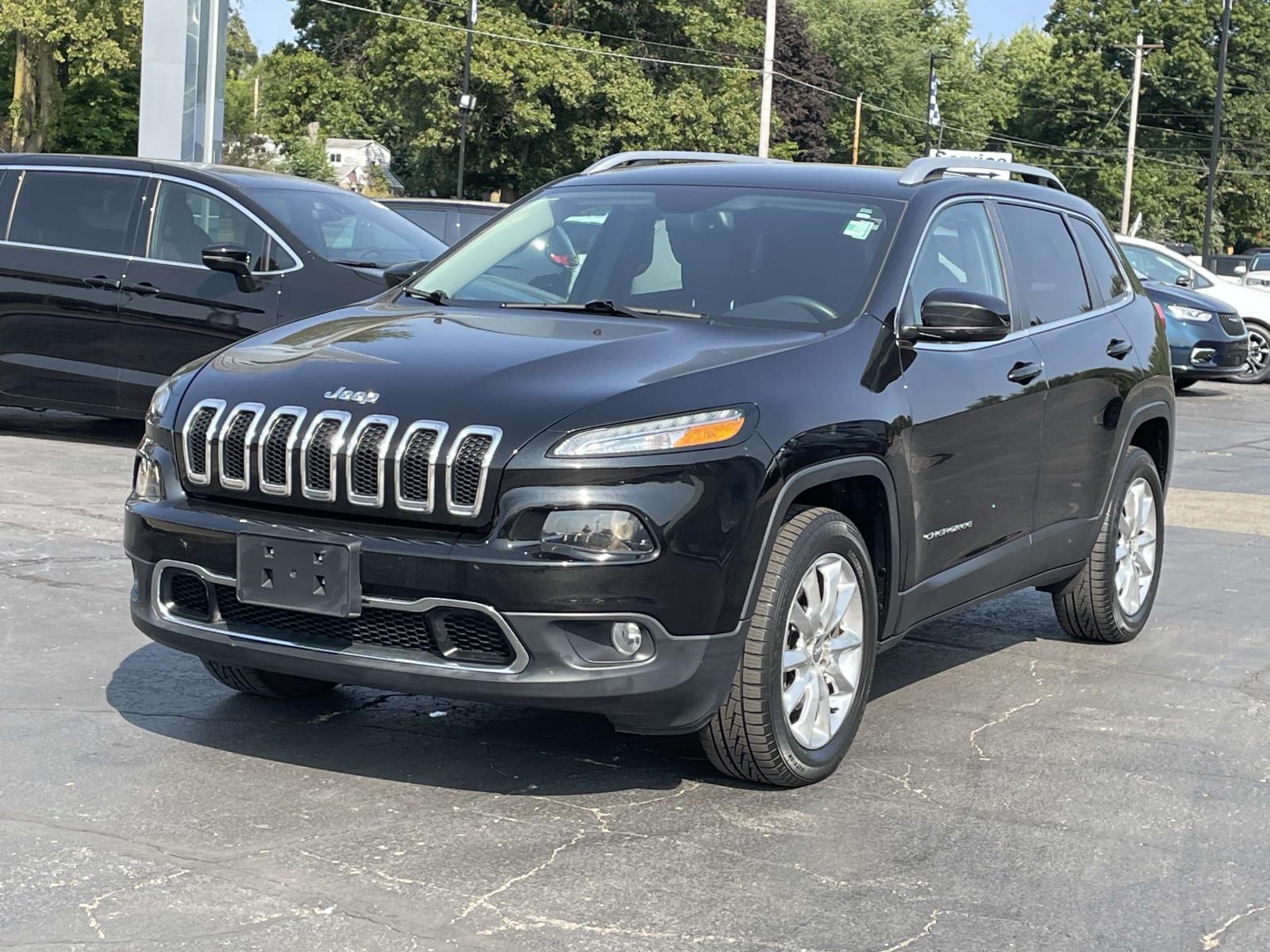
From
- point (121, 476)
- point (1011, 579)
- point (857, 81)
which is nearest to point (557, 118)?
point (857, 81)

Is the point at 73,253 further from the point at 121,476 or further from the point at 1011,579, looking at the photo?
the point at 1011,579

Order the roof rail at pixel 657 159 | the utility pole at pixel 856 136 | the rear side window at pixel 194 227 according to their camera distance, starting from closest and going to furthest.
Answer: the roof rail at pixel 657 159 → the rear side window at pixel 194 227 → the utility pole at pixel 856 136

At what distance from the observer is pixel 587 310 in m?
5.41

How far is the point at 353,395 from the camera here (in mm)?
4500

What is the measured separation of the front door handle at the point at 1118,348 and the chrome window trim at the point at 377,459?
331 centimetres

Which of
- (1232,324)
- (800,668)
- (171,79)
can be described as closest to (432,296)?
(800,668)

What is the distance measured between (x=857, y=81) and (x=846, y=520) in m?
95.6

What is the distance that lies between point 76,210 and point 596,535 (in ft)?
26.4

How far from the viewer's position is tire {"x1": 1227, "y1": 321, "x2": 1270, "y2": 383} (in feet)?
72.5

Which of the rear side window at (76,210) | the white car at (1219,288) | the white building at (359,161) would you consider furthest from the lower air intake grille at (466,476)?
the white building at (359,161)

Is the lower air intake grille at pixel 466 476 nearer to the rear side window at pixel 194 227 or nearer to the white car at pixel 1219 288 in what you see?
the rear side window at pixel 194 227

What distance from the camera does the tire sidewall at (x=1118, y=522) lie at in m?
6.79

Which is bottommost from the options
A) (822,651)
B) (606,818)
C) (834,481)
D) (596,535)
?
(606,818)

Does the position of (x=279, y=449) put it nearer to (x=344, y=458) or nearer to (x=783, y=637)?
(x=344, y=458)
